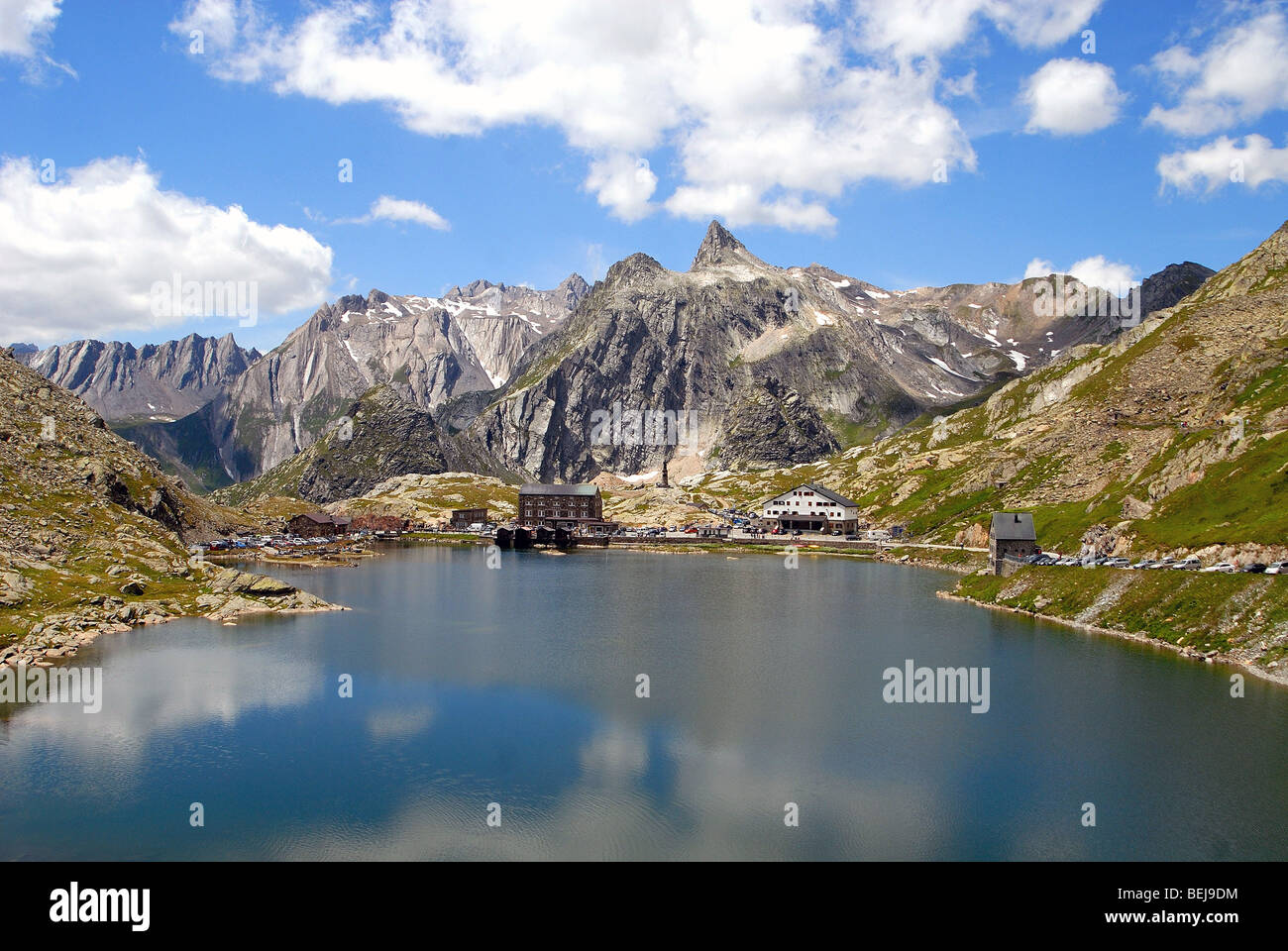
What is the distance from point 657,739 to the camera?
4312 cm

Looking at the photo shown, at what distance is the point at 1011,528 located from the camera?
323 feet

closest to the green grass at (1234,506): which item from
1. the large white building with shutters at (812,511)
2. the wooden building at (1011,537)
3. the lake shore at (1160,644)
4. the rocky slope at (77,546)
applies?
the wooden building at (1011,537)

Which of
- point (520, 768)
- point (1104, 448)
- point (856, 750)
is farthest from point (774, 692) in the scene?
point (1104, 448)

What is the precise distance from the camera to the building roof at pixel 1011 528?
98.2 meters

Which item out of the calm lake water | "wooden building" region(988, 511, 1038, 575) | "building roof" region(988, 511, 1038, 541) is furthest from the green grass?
the calm lake water

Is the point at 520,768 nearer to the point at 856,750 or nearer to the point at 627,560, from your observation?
the point at 856,750

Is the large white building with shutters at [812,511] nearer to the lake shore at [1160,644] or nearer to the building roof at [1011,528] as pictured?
the building roof at [1011,528]

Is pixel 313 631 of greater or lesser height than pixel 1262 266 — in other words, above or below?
below

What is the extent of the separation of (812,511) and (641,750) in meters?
143

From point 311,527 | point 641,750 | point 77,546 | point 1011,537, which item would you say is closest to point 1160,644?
point 1011,537

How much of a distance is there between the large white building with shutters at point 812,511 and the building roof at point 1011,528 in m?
73.2

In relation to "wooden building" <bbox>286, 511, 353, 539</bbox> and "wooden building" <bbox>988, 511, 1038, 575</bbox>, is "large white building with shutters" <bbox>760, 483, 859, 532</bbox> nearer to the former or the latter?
"wooden building" <bbox>988, 511, 1038, 575</bbox>

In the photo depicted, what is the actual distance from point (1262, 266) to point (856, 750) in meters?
189

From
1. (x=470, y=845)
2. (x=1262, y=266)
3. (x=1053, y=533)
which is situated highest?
(x=1262, y=266)
